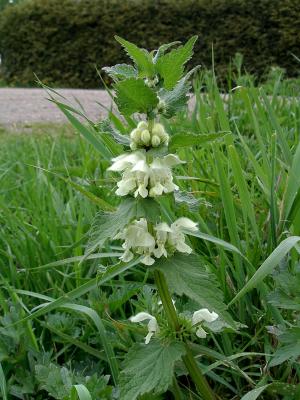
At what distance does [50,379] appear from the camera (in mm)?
1017

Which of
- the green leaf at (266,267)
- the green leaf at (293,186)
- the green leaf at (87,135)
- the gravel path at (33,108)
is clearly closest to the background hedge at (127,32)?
the gravel path at (33,108)

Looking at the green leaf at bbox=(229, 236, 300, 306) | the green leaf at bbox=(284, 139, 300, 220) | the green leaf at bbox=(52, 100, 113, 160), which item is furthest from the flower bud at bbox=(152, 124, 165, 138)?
the green leaf at bbox=(52, 100, 113, 160)

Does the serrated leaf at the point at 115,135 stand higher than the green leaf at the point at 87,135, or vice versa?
the serrated leaf at the point at 115,135

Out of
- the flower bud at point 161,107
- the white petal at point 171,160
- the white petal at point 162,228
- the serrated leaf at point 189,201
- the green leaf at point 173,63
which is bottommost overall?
the white petal at point 162,228

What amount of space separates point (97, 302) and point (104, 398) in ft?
0.85

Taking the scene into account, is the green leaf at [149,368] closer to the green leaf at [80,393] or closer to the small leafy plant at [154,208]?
the small leafy plant at [154,208]

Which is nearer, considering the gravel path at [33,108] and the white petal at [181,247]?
the white petal at [181,247]

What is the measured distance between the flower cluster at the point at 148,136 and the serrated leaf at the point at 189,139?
0.02m

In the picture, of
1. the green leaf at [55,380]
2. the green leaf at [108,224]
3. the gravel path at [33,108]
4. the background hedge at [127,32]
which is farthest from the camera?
the background hedge at [127,32]

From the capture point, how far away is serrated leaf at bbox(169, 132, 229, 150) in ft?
2.46

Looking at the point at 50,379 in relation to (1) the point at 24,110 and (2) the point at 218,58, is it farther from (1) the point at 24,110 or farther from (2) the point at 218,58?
(2) the point at 218,58

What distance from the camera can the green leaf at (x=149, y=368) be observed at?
0.77 metres

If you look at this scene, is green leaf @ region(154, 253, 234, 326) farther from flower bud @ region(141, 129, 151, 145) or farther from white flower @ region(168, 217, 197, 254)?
flower bud @ region(141, 129, 151, 145)

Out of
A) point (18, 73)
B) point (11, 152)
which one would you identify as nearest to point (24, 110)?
point (11, 152)
